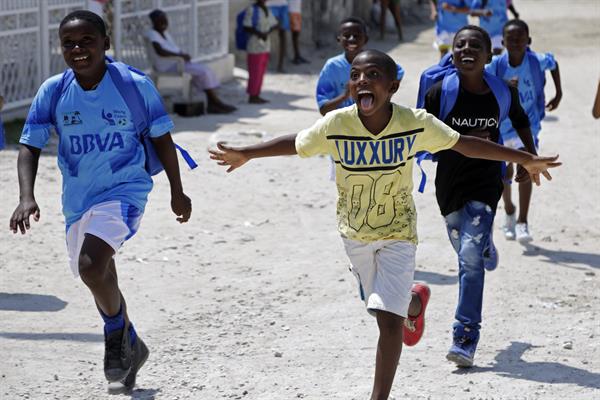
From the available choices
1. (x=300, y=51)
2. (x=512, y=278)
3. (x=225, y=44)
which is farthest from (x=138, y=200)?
(x=300, y=51)

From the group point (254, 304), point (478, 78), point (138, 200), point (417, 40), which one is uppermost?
point (478, 78)

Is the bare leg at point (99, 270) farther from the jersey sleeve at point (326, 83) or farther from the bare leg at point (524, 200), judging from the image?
the bare leg at point (524, 200)

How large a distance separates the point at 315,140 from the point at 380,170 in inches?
12.4

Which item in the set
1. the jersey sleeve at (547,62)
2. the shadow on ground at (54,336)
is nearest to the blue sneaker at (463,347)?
the shadow on ground at (54,336)

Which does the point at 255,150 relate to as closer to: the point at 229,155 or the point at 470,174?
the point at 229,155

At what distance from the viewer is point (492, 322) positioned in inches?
275

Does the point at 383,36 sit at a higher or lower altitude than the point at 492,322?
lower

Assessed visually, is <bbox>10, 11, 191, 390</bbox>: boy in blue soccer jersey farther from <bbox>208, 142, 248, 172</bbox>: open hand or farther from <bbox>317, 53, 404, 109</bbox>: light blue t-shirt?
<bbox>317, 53, 404, 109</bbox>: light blue t-shirt

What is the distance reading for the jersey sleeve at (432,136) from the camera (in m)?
5.15

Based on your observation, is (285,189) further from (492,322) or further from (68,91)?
(68,91)

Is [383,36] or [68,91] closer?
[68,91]

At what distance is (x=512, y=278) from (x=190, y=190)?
3.41m

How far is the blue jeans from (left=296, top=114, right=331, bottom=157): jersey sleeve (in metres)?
1.36

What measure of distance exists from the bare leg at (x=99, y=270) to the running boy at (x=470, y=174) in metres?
1.83
